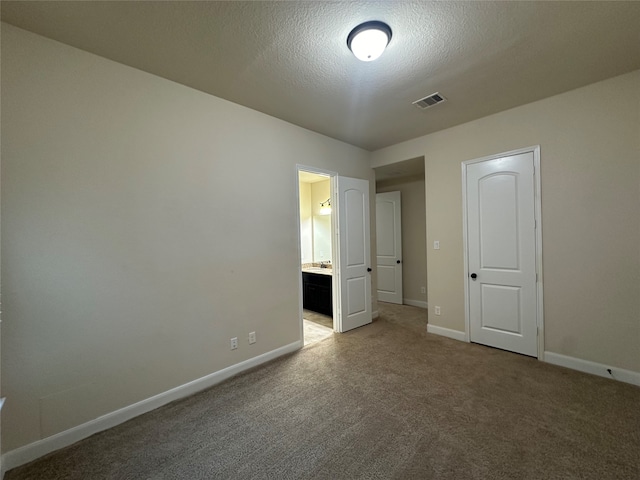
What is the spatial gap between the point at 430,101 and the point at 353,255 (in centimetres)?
216

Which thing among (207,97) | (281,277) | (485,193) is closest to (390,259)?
(485,193)

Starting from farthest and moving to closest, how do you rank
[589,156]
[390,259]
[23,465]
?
1. [390,259]
2. [589,156]
3. [23,465]

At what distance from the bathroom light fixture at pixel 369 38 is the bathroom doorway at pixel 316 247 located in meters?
2.88

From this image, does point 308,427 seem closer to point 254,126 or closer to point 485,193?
point 254,126

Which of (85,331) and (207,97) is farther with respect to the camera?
(207,97)

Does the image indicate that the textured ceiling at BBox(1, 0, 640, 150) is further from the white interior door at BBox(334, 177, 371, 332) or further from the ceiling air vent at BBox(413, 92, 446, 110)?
the white interior door at BBox(334, 177, 371, 332)

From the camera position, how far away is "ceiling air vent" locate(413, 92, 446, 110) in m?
2.64

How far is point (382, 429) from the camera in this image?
1.88 metres

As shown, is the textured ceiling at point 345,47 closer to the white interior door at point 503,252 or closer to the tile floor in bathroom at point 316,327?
the white interior door at point 503,252

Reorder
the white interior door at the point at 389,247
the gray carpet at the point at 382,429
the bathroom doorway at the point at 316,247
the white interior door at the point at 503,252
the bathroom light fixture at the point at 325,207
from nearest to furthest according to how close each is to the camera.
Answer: the gray carpet at the point at 382,429 → the white interior door at the point at 503,252 → the bathroom doorway at the point at 316,247 → the white interior door at the point at 389,247 → the bathroom light fixture at the point at 325,207

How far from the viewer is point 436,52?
200cm

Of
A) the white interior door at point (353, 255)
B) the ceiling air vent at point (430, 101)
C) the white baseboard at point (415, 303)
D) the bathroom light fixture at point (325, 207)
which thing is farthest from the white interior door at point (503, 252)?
the bathroom light fixture at point (325, 207)

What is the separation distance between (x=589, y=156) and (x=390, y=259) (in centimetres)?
338

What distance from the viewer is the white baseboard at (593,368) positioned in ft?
7.77
